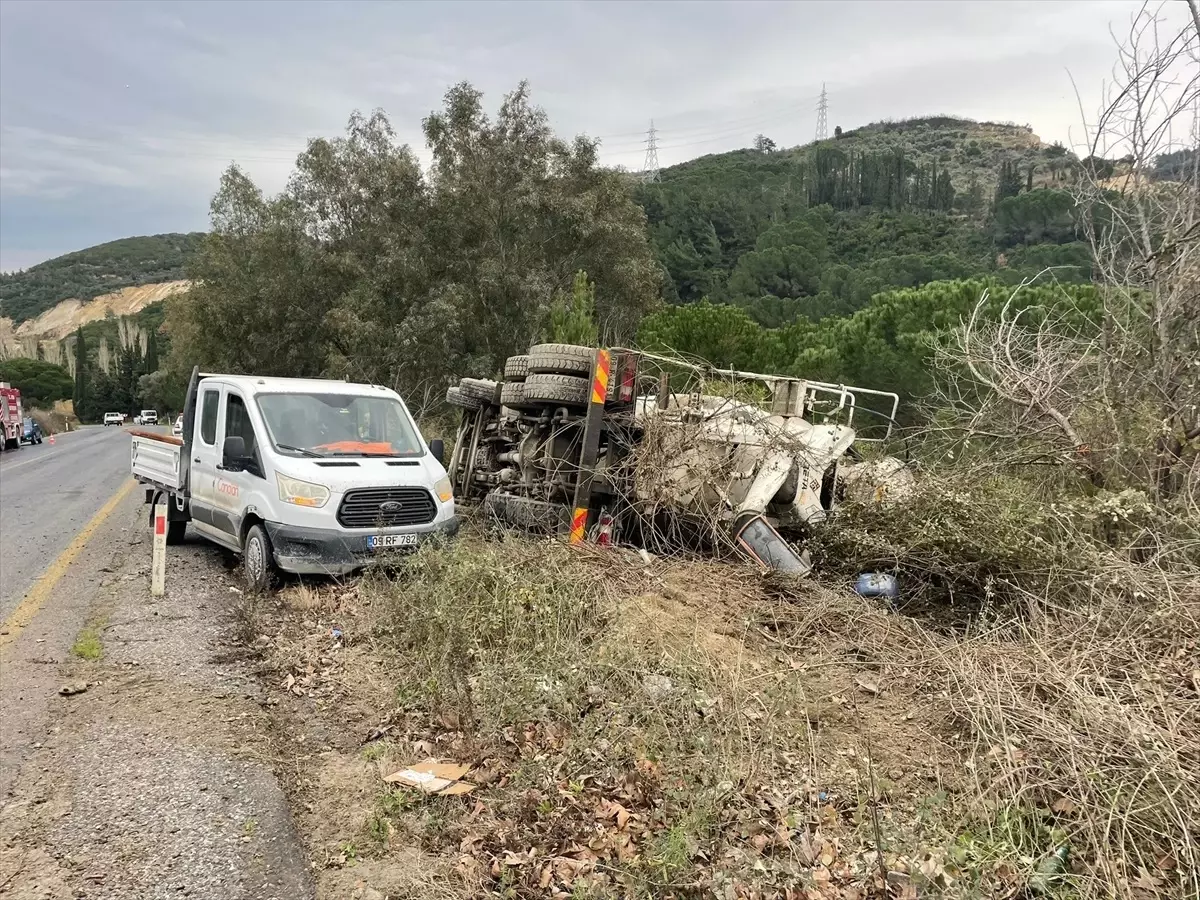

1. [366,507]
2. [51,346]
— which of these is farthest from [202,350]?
[51,346]

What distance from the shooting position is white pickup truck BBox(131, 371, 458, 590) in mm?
7312

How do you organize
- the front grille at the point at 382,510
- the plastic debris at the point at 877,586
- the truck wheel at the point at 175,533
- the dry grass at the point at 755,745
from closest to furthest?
the dry grass at the point at 755,745
the plastic debris at the point at 877,586
the front grille at the point at 382,510
the truck wheel at the point at 175,533

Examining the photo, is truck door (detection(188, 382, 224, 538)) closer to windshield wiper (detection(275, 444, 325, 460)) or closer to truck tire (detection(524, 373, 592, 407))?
windshield wiper (detection(275, 444, 325, 460))

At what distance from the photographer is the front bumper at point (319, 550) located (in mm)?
7254

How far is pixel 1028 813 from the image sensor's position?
3.06 metres

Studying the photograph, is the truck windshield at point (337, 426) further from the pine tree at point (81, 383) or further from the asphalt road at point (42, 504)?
the pine tree at point (81, 383)

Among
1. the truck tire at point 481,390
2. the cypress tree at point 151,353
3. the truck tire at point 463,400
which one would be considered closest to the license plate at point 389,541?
the truck tire at point 481,390

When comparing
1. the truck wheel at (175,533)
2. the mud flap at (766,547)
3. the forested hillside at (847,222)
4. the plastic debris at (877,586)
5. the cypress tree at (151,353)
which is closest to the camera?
the plastic debris at (877,586)

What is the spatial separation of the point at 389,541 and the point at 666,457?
269 cm

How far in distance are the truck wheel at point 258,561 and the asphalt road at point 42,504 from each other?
6.34ft

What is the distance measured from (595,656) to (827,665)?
1373 millimetres

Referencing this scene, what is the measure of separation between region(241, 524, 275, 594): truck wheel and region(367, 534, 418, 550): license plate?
102cm

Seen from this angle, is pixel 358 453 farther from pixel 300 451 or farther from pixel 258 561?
pixel 258 561

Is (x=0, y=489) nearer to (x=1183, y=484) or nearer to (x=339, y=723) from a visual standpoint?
(x=339, y=723)
